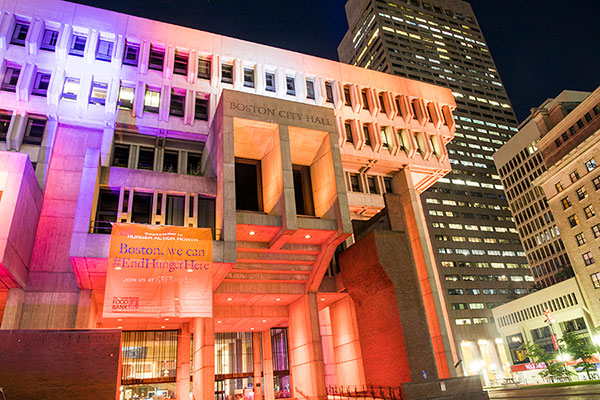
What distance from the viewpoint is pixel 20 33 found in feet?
108

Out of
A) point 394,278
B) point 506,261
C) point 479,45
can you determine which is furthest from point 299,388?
point 479,45

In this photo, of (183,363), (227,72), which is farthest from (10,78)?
(183,363)

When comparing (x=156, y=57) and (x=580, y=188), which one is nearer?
(x=156, y=57)

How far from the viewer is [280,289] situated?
33.0 m

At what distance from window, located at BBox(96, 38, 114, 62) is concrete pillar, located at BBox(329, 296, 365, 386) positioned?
2911 cm

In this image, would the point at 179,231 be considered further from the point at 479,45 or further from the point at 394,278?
the point at 479,45

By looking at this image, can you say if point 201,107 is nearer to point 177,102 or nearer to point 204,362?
point 177,102

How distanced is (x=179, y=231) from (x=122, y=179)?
7.26m

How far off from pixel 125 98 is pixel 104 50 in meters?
4.80

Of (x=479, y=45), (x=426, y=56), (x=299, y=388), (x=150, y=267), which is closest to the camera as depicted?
(x=150, y=267)

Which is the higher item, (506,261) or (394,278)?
(506,261)

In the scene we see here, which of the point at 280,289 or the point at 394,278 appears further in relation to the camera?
the point at 280,289

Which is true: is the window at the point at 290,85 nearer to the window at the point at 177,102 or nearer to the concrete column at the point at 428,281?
the window at the point at 177,102

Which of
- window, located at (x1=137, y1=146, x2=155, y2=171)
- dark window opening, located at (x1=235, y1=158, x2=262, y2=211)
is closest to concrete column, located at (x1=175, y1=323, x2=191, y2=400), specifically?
dark window opening, located at (x1=235, y1=158, x2=262, y2=211)
